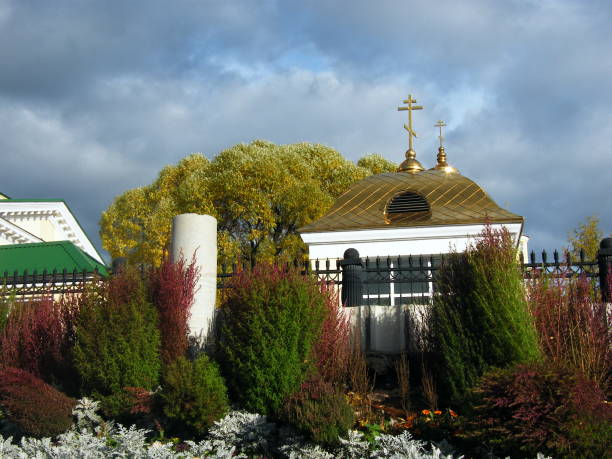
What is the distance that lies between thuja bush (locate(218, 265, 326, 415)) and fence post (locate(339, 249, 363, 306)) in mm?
2003

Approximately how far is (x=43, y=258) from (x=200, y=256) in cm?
1281

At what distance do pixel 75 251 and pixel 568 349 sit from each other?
56.2 feet

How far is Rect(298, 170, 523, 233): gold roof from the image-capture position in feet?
64.0

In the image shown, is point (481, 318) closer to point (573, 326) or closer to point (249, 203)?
point (573, 326)

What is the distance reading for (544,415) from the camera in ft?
18.9

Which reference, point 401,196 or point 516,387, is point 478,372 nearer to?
point 516,387

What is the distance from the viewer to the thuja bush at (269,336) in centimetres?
753

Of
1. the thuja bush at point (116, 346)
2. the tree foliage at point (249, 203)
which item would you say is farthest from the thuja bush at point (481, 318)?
the tree foliage at point (249, 203)

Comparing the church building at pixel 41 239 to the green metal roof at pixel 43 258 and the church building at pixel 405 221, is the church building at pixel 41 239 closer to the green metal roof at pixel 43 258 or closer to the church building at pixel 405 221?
the green metal roof at pixel 43 258

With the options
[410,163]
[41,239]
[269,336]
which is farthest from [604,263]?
[41,239]

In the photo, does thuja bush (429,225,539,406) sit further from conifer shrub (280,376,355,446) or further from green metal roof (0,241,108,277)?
green metal roof (0,241,108,277)

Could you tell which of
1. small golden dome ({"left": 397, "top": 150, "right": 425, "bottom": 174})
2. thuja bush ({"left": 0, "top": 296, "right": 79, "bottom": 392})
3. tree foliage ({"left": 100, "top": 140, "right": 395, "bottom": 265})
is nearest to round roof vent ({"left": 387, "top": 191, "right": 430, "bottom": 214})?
small golden dome ({"left": 397, "top": 150, "right": 425, "bottom": 174})

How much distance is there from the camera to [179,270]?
28.8ft

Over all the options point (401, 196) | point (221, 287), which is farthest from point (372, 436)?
point (401, 196)
